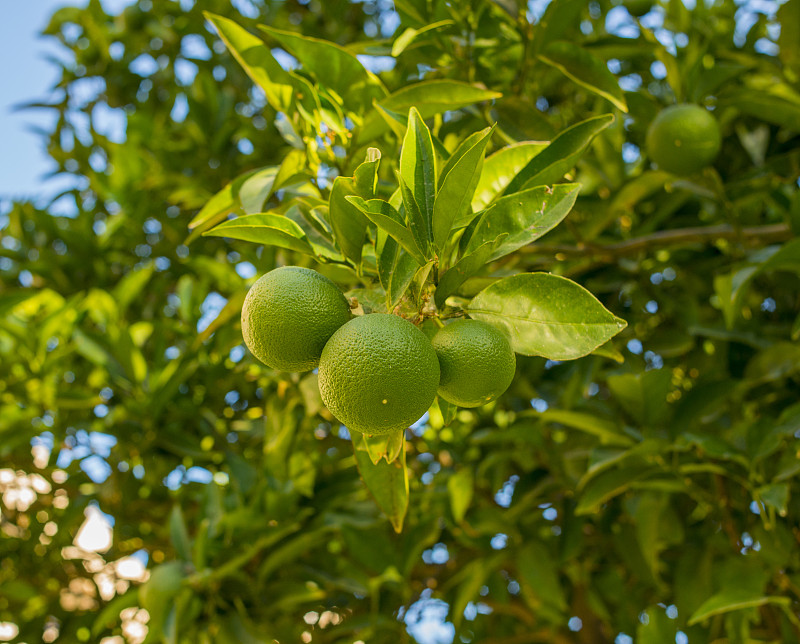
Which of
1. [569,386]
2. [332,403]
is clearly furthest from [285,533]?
[332,403]

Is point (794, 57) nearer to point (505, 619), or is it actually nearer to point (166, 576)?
point (166, 576)

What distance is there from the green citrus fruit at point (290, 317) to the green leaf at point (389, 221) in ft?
0.37

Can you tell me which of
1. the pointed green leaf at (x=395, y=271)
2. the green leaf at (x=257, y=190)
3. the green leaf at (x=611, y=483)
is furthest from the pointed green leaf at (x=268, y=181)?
the green leaf at (x=611, y=483)

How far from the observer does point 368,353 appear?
28.7 inches

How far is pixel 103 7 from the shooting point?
3.00 metres

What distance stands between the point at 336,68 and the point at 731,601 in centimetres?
123

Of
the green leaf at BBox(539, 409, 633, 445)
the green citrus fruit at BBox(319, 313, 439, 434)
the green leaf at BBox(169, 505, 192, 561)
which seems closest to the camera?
the green citrus fruit at BBox(319, 313, 439, 434)

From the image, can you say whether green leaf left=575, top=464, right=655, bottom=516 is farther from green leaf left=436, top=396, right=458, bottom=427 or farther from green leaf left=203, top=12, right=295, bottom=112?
green leaf left=203, top=12, right=295, bottom=112

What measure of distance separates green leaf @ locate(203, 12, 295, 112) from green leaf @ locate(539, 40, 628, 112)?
0.51 metres

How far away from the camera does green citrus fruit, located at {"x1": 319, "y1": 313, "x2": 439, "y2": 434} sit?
0.73 m

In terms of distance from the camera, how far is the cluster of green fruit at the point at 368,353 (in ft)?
2.41

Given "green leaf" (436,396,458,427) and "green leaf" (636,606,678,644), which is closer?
"green leaf" (436,396,458,427)

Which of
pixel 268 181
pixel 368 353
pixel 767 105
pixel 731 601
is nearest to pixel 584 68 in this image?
pixel 767 105

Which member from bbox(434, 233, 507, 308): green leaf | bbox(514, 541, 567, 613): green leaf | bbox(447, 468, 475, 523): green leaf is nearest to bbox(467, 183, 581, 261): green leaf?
bbox(434, 233, 507, 308): green leaf
